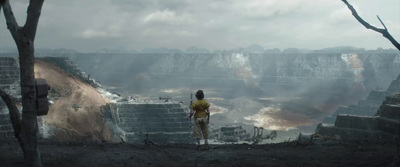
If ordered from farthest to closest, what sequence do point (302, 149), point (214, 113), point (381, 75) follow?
point (381, 75) → point (214, 113) → point (302, 149)

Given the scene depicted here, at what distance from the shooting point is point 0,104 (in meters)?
18.0

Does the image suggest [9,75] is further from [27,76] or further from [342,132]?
[342,132]

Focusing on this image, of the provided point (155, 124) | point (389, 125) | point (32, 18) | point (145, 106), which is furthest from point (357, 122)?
point (145, 106)

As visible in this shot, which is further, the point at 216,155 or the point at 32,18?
the point at 216,155

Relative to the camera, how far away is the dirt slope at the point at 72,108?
19328mm

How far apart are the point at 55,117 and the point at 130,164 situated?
15.6m

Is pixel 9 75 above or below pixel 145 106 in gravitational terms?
above

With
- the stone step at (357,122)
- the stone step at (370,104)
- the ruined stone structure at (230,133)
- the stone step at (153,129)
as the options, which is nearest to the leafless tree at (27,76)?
the stone step at (357,122)

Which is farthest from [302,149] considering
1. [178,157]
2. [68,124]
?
[68,124]

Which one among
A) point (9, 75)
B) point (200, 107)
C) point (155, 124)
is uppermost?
point (9, 75)

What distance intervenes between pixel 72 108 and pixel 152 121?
5.40 meters

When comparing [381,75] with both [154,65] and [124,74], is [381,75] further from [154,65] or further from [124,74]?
[124,74]

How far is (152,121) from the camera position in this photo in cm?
2258

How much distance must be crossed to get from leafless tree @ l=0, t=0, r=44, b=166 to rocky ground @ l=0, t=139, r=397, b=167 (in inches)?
34.7
